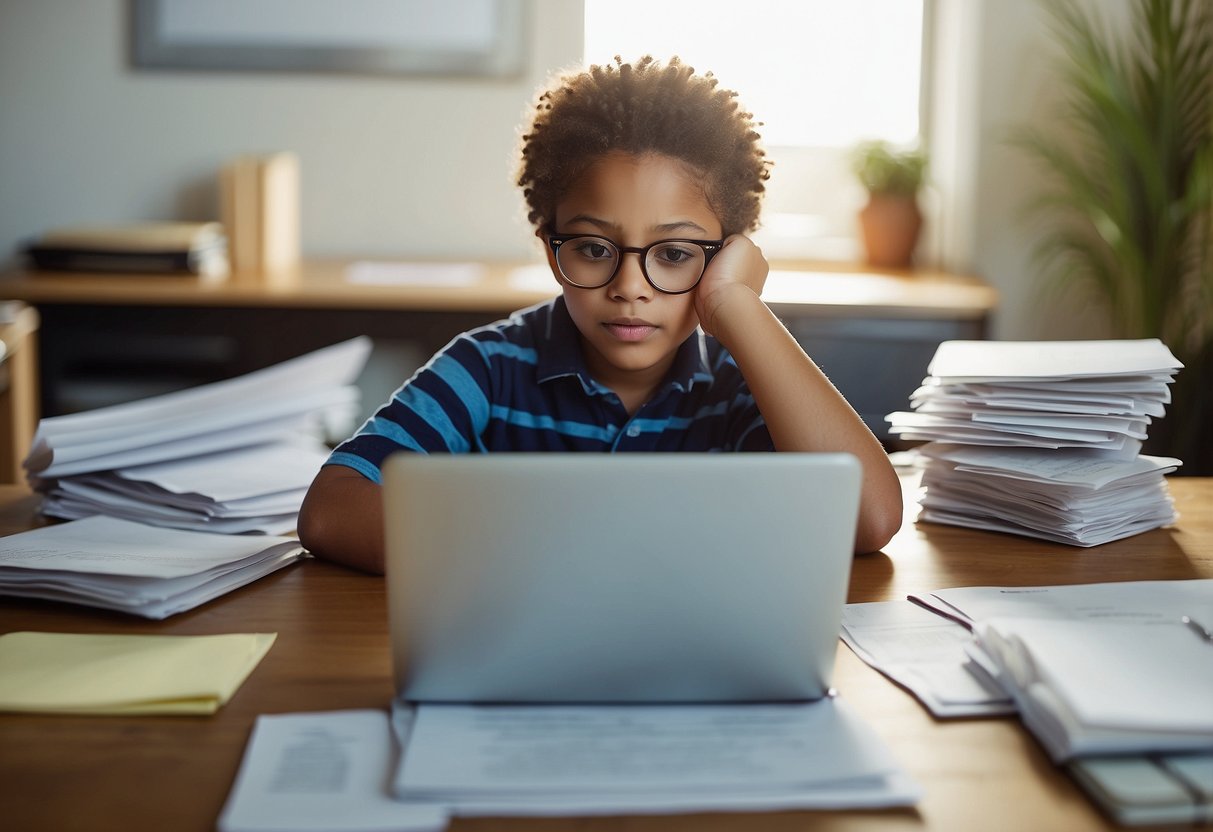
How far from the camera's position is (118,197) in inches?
120

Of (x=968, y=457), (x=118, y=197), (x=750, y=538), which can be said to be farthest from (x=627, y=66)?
(x=118, y=197)

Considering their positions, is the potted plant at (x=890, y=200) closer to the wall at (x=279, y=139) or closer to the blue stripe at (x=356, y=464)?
the wall at (x=279, y=139)

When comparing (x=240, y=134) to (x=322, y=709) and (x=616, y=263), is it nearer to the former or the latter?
(x=616, y=263)

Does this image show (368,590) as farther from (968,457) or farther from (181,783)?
(968,457)

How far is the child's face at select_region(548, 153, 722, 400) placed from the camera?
1.20 m

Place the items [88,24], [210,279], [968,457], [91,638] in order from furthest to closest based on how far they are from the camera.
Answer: [88,24] → [210,279] → [968,457] → [91,638]

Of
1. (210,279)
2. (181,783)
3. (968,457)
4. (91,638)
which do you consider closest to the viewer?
(181,783)

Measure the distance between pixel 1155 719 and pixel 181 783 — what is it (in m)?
0.51

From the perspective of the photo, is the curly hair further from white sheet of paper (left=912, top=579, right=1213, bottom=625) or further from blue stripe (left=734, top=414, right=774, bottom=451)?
white sheet of paper (left=912, top=579, right=1213, bottom=625)

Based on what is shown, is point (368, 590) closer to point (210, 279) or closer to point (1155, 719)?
point (1155, 719)

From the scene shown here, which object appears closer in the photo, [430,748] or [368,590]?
[430,748]

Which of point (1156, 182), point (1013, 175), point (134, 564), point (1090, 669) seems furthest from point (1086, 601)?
point (1013, 175)

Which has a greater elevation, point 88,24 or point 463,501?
point 88,24

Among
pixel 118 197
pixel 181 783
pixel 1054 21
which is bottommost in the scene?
pixel 181 783
